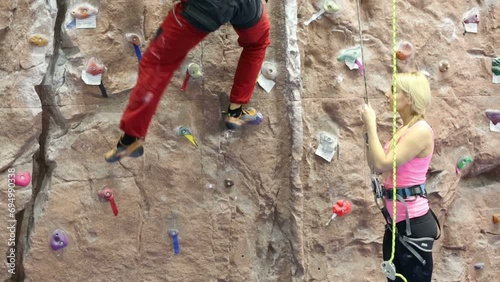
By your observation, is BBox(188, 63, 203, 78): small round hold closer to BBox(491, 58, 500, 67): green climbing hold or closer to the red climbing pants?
the red climbing pants

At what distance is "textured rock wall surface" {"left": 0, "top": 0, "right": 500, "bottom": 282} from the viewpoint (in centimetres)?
293

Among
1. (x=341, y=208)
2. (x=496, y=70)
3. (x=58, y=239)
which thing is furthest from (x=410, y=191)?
(x=58, y=239)

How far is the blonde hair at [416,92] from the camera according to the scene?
233cm

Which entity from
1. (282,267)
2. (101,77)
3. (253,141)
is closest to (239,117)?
(253,141)

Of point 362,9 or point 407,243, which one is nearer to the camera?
point 407,243

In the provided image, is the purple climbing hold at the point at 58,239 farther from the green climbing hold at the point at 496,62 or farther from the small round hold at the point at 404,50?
the green climbing hold at the point at 496,62

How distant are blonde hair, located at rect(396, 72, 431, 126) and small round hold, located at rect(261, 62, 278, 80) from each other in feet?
2.80

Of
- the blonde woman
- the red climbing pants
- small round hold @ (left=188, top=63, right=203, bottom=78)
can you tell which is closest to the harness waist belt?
the blonde woman

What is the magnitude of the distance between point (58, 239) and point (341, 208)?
1371 millimetres

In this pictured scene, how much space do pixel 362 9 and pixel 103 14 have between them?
132 centimetres

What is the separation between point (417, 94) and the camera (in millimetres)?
2334

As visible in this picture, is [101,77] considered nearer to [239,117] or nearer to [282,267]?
[239,117]

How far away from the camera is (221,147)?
3127mm

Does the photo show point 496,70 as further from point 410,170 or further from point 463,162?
point 410,170
